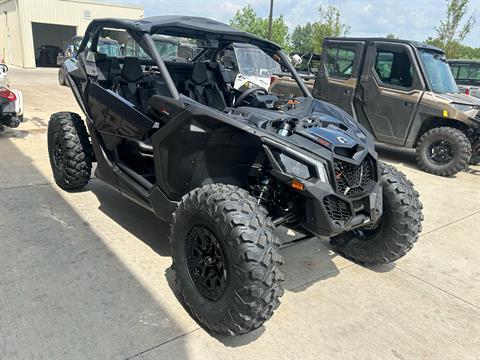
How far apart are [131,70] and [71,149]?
1.02 meters

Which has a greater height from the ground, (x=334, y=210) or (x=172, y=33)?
(x=172, y=33)

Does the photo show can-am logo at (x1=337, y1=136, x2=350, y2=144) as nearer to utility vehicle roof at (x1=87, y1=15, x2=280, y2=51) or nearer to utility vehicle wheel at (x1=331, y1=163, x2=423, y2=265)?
utility vehicle wheel at (x1=331, y1=163, x2=423, y2=265)

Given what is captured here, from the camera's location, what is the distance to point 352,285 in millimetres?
3184

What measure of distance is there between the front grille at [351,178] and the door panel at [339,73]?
16.0ft

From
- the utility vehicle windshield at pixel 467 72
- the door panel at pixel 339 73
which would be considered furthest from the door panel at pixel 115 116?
the utility vehicle windshield at pixel 467 72

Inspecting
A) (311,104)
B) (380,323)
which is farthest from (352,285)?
(311,104)

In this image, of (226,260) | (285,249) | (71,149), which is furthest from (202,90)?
(226,260)

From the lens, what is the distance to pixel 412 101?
675 centimetres

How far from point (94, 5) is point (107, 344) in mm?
32085

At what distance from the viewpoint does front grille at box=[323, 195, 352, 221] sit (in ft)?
8.24

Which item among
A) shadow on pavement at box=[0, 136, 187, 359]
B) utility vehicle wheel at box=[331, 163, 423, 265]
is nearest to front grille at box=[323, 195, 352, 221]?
utility vehicle wheel at box=[331, 163, 423, 265]

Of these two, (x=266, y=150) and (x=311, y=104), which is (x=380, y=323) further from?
(x=311, y=104)

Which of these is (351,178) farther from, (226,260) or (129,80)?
(129,80)

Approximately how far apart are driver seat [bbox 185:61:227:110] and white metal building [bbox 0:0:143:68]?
90.4 feet
